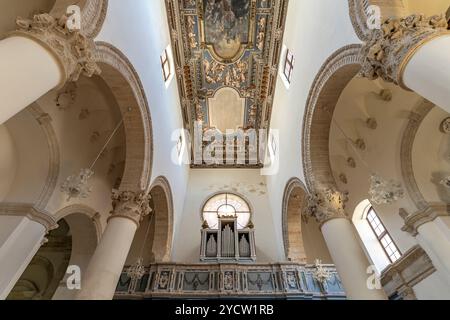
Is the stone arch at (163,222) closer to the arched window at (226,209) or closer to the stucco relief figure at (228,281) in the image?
the arched window at (226,209)

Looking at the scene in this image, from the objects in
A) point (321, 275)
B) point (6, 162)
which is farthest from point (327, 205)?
point (6, 162)

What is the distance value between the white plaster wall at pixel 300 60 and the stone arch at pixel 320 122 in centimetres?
38

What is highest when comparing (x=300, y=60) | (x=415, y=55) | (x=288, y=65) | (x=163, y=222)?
(x=288, y=65)

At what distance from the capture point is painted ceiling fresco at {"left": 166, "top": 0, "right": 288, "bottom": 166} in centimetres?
1087

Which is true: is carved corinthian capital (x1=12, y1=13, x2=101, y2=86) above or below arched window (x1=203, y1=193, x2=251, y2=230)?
below

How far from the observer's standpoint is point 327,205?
6.87 meters

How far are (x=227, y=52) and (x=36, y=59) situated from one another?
10.2 m

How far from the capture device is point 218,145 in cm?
1546

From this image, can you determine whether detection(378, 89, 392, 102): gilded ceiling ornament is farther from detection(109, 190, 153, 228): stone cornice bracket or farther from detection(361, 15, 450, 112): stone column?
detection(109, 190, 153, 228): stone cornice bracket

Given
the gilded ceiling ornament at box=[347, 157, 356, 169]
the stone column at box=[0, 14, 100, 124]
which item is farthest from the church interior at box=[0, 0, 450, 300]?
the gilded ceiling ornament at box=[347, 157, 356, 169]

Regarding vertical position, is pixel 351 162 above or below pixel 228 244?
above

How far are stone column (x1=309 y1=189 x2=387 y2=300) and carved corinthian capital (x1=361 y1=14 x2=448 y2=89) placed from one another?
11.6ft

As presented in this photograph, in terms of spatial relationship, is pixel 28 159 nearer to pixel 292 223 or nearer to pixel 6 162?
pixel 6 162
